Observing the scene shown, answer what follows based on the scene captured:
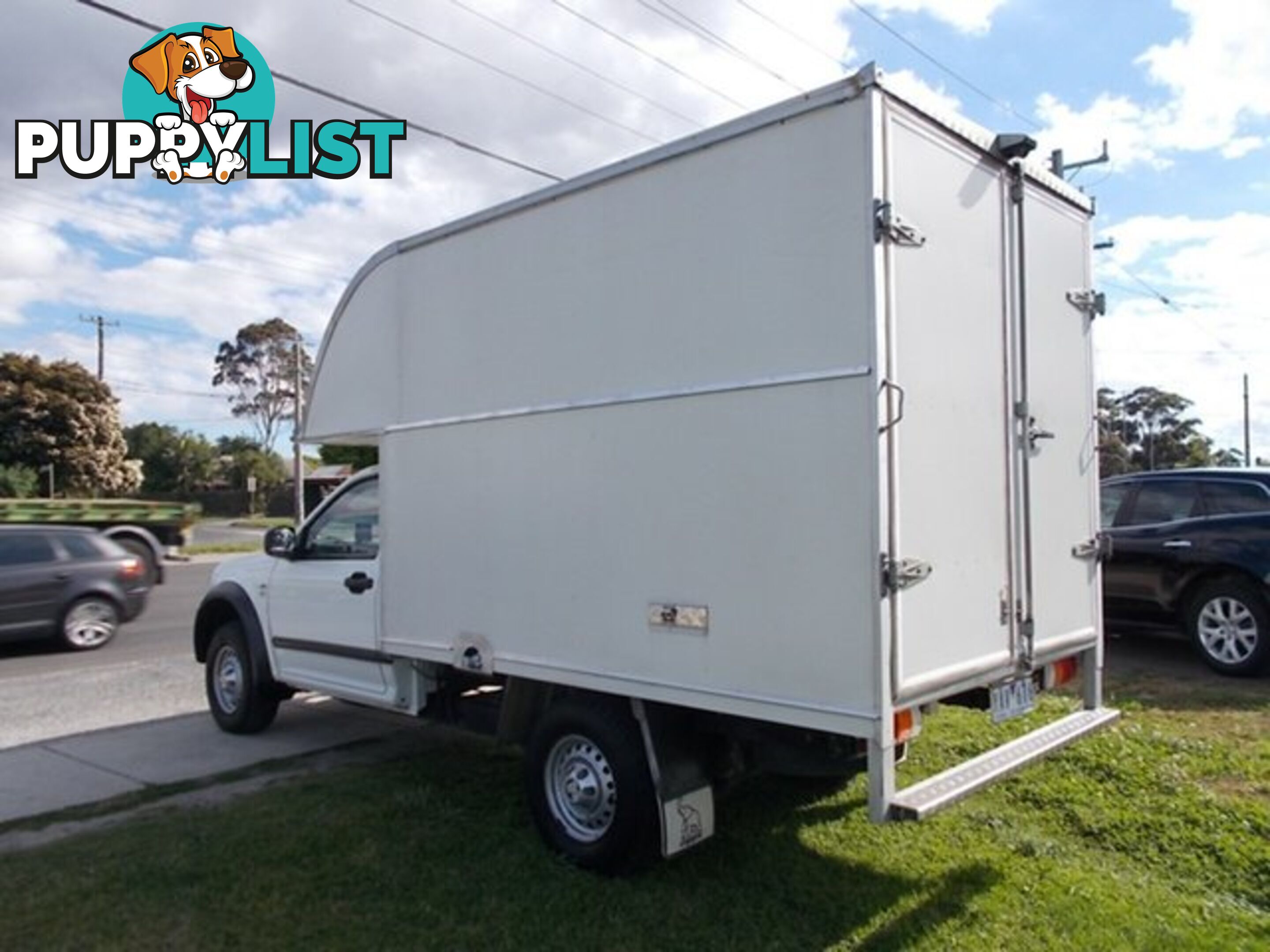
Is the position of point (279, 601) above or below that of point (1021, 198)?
below

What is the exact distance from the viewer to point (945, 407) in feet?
12.7

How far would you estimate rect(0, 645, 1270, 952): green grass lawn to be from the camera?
149 inches

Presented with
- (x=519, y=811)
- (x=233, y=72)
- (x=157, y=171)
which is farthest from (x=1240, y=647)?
(x=157, y=171)

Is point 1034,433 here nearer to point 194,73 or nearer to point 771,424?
point 771,424

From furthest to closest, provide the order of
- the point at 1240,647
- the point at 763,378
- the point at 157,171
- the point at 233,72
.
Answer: the point at 157,171 < the point at 233,72 < the point at 1240,647 < the point at 763,378

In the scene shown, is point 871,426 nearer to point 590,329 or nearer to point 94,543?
point 590,329

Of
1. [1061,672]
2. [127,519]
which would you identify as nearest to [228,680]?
[1061,672]

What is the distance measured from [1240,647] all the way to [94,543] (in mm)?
12580

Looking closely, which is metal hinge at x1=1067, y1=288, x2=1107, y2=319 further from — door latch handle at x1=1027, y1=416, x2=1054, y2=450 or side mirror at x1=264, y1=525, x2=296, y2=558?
side mirror at x1=264, y1=525, x2=296, y2=558

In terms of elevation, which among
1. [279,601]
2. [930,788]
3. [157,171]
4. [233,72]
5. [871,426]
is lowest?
[930,788]

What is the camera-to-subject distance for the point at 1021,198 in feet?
14.5

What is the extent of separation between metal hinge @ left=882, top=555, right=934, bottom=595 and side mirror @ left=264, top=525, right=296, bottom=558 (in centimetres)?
445

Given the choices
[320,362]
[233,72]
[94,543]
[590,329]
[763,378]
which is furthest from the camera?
[94,543]

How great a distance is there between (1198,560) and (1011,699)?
522 centimetres
